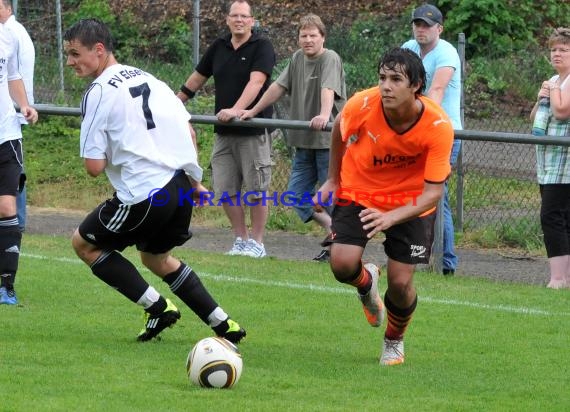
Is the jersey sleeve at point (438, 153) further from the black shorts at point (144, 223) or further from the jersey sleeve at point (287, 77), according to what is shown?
the jersey sleeve at point (287, 77)

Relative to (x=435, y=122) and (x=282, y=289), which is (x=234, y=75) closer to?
(x=282, y=289)

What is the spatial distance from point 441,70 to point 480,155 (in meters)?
4.26

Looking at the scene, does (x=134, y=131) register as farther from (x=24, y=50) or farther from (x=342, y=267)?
(x=24, y=50)

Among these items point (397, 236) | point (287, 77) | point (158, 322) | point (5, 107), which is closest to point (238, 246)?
point (287, 77)

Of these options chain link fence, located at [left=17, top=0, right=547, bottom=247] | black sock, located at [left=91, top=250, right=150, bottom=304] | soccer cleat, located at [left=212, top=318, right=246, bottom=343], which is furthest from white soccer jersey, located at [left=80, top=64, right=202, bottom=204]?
chain link fence, located at [left=17, top=0, right=547, bottom=247]

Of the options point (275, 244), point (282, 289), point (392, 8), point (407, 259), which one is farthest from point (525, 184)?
point (392, 8)

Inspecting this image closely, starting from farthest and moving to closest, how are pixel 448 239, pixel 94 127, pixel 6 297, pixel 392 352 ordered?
pixel 448 239 < pixel 6 297 < pixel 392 352 < pixel 94 127

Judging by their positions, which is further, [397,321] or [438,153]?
[397,321]

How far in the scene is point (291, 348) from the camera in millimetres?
7410

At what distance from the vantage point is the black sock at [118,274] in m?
7.27

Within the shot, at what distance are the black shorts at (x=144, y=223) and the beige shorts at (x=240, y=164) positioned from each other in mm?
3946

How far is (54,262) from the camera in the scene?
1056 centimetres

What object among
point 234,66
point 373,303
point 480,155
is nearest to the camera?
point 373,303

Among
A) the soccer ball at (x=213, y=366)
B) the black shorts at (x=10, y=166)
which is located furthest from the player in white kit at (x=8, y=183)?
the soccer ball at (x=213, y=366)
